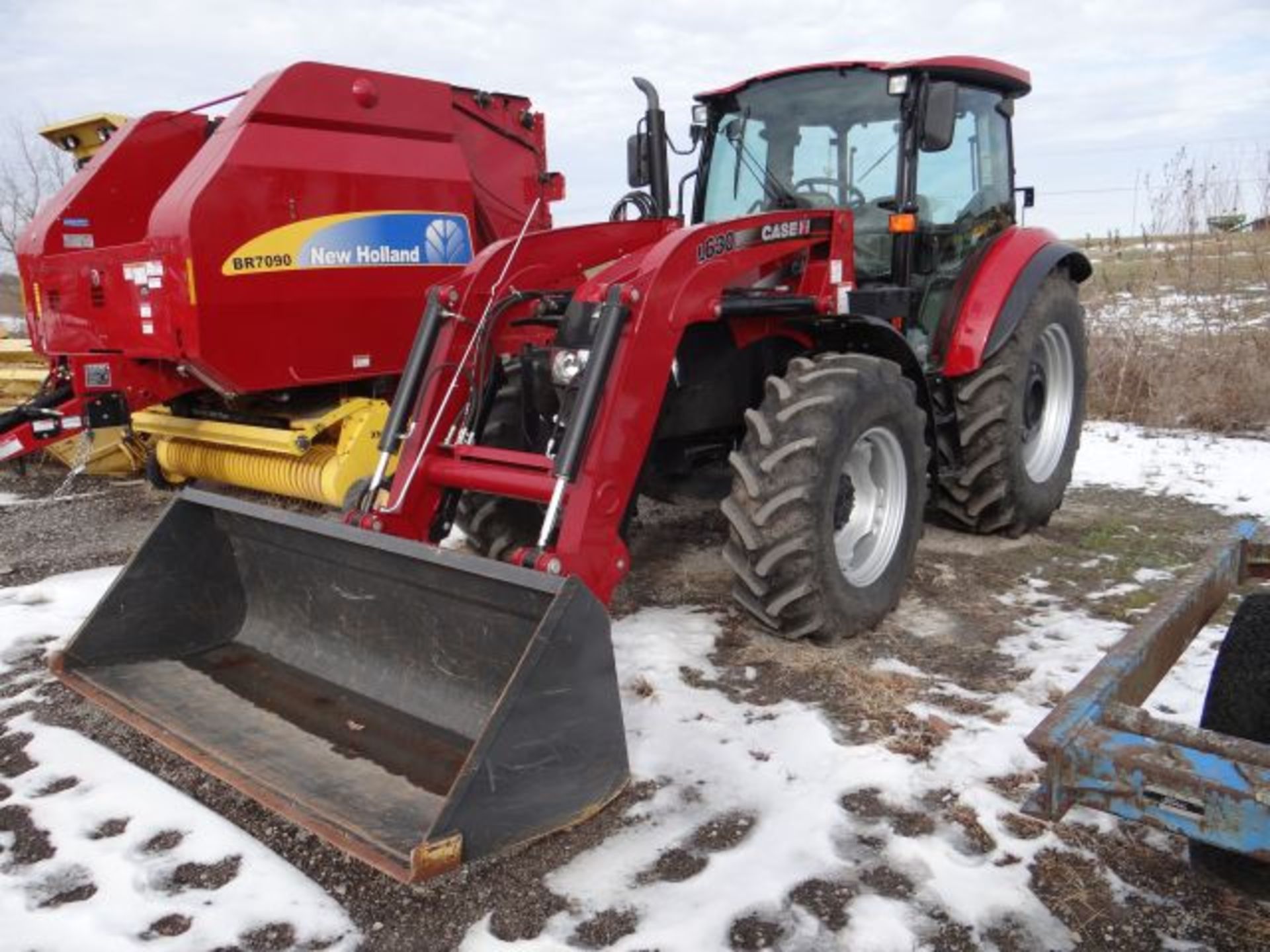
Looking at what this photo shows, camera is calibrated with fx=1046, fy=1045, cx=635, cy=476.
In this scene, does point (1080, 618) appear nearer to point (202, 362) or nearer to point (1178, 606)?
point (1178, 606)

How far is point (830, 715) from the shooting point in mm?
3566

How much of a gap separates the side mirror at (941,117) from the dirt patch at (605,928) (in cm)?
347

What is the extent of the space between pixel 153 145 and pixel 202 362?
7.67 ft

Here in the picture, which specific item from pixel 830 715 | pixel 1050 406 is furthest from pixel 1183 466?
pixel 830 715

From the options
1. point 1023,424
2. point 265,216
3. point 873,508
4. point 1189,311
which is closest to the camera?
point 873,508

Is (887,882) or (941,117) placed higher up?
(941,117)

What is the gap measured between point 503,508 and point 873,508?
1.61m

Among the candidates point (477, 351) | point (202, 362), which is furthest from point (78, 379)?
point (477, 351)

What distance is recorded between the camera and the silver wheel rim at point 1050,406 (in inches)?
233

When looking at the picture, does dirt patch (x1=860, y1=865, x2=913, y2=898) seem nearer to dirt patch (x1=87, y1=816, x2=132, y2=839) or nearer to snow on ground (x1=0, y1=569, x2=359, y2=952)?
snow on ground (x1=0, y1=569, x2=359, y2=952)

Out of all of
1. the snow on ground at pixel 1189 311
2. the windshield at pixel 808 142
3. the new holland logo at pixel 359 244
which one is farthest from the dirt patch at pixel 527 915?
the snow on ground at pixel 1189 311

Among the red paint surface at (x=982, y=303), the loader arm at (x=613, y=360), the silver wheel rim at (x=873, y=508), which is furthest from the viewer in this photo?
the red paint surface at (x=982, y=303)

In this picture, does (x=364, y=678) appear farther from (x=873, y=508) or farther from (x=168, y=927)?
Result: (x=873, y=508)

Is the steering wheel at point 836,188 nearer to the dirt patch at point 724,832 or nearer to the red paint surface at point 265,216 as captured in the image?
the red paint surface at point 265,216
